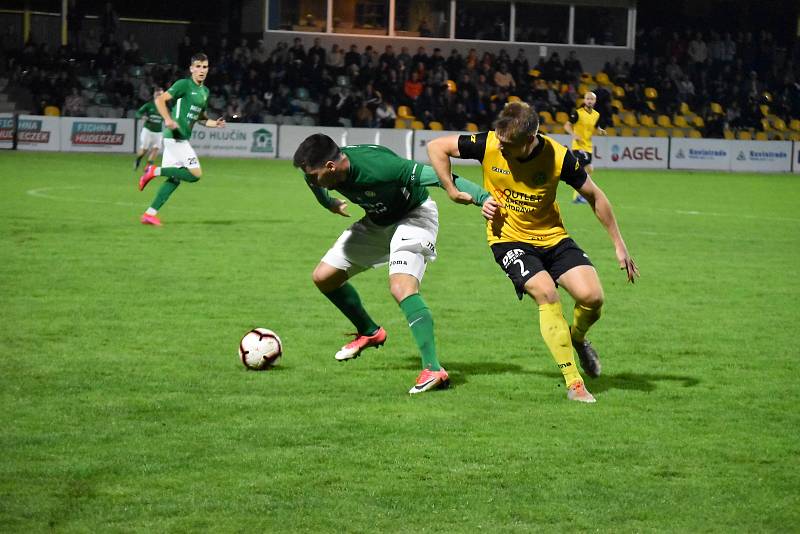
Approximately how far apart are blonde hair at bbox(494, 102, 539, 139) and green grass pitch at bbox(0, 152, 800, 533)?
155 cm

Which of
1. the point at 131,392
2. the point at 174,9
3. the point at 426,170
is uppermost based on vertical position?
the point at 174,9

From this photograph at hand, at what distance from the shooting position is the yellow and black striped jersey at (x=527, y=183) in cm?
727

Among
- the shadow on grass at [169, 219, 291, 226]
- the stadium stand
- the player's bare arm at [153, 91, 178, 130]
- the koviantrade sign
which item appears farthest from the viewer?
the stadium stand

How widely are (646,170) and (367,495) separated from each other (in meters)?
31.2

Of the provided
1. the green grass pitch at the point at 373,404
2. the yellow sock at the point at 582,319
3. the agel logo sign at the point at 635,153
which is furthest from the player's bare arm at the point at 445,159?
the agel logo sign at the point at 635,153

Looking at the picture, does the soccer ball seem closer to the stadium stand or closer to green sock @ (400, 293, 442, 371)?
green sock @ (400, 293, 442, 371)

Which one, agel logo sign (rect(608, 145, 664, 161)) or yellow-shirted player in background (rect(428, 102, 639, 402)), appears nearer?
yellow-shirted player in background (rect(428, 102, 639, 402))

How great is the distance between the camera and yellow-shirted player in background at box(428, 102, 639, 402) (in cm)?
713

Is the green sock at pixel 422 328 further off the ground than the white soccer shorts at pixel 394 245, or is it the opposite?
the white soccer shorts at pixel 394 245

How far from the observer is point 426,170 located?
295 inches

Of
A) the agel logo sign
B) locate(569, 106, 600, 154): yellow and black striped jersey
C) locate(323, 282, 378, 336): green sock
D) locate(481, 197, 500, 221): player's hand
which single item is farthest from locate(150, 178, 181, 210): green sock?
the agel logo sign

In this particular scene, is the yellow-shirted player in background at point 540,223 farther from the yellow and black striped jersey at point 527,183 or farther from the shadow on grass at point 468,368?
the shadow on grass at point 468,368

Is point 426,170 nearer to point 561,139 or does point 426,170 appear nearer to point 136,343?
point 136,343

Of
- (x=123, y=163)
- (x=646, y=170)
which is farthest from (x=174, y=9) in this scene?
(x=646, y=170)
